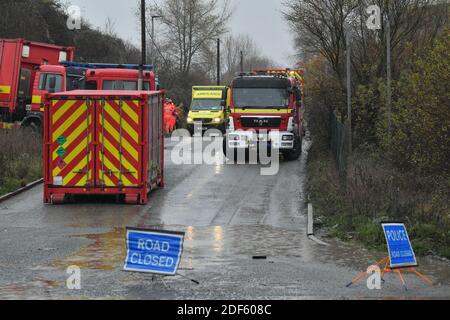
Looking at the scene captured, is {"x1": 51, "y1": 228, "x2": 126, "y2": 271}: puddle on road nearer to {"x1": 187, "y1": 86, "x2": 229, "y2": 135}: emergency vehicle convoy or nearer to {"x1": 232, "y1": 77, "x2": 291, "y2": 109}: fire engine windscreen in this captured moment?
{"x1": 232, "y1": 77, "x2": 291, "y2": 109}: fire engine windscreen

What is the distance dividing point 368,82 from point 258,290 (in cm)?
1934

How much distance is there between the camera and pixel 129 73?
27516mm

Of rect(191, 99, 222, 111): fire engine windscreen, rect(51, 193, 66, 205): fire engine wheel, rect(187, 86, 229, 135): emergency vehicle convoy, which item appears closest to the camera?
rect(51, 193, 66, 205): fire engine wheel

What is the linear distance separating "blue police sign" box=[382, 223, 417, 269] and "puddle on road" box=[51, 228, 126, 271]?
3845mm

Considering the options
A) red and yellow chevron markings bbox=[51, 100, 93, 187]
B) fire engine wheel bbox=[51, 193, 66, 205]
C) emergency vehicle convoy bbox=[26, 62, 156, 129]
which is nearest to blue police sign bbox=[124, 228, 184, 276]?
red and yellow chevron markings bbox=[51, 100, 93, 187]

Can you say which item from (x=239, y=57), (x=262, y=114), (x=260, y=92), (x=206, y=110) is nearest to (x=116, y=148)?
(x=262, y=114)

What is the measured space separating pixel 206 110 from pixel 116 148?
3072 cm

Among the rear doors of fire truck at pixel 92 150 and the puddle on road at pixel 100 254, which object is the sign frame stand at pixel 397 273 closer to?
the puddle on road at pixel 100 254

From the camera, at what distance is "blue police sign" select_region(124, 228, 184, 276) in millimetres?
11133

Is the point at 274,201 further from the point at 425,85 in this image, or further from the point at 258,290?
the point at 258,290

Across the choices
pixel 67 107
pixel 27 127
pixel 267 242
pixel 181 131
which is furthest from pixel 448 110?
pixel 181 131

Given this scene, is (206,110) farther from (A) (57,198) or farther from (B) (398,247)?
(B) (398,247)

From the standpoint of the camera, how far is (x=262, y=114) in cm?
3005

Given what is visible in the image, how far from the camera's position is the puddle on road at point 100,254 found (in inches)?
508
